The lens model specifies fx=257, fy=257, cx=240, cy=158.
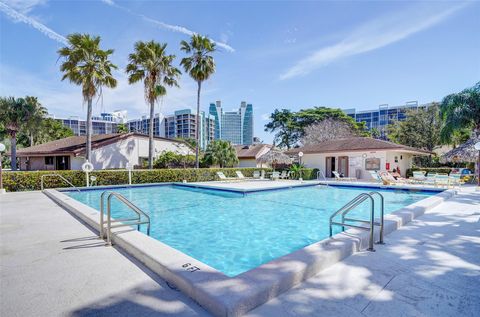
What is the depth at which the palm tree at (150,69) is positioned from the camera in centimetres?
2102

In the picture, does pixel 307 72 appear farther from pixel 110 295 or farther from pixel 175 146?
pixel 110 295

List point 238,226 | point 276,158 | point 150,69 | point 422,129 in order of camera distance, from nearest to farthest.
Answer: point 238,226 < point 150,69 < point 276,158 < point 422,129

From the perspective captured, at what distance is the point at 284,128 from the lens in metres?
45.1

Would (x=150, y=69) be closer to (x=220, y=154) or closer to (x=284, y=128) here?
(x=220, y=154)

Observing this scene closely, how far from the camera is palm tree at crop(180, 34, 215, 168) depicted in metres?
23.5

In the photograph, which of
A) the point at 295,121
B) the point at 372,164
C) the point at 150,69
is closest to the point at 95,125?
the point at 295,121

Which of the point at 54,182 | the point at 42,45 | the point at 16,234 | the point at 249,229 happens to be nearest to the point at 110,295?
the point at 16,234

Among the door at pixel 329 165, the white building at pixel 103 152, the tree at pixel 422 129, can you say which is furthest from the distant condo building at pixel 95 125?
the tree at pixel 422 129

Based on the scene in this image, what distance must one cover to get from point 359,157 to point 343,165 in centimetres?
197

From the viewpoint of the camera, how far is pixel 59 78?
19.3 metres

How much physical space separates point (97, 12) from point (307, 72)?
17.7 metres

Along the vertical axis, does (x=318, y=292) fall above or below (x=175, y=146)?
below

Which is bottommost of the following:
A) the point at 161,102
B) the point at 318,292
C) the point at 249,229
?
the point at 249,229

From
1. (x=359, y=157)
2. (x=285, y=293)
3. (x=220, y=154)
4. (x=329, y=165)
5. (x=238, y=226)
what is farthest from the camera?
(x=220, y=154)
